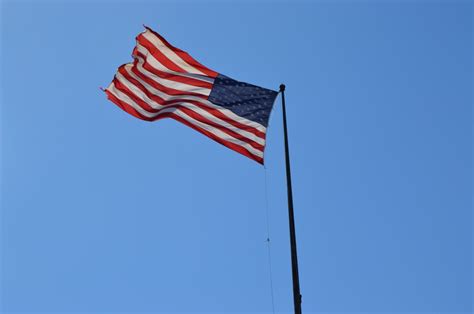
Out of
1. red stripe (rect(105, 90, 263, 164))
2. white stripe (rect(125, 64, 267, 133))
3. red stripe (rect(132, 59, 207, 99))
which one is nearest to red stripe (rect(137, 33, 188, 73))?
red stripe (rect(132, 59, 207, 99))

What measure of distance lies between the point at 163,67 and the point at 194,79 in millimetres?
960

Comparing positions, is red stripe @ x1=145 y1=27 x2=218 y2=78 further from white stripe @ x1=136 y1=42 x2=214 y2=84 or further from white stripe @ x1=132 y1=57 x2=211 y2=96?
white stripe @ x1=132 y1=57 x2=211 y2=96

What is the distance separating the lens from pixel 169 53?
56.1ft

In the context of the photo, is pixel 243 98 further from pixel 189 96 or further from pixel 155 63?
pixel 155 63

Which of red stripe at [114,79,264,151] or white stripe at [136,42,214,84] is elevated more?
white stripe at [136,42,214,84]

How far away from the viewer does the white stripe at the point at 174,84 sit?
54.8ft

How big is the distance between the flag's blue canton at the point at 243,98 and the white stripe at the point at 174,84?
0.28 metres

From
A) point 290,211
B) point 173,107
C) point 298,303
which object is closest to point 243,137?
point 173,107

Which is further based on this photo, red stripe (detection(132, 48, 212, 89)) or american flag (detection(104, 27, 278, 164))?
red stripe (detection(132, 48, 212, 89))

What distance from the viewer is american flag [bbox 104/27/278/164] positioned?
16.1 meters

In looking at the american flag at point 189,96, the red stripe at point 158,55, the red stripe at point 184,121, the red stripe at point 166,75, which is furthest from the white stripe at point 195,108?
the red stripe at point 158,55

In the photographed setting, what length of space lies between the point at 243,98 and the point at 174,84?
2.00 m

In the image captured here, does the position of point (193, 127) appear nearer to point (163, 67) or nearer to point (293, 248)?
point (163, 67)

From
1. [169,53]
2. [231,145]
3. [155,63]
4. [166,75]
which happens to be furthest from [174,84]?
[231,145]
